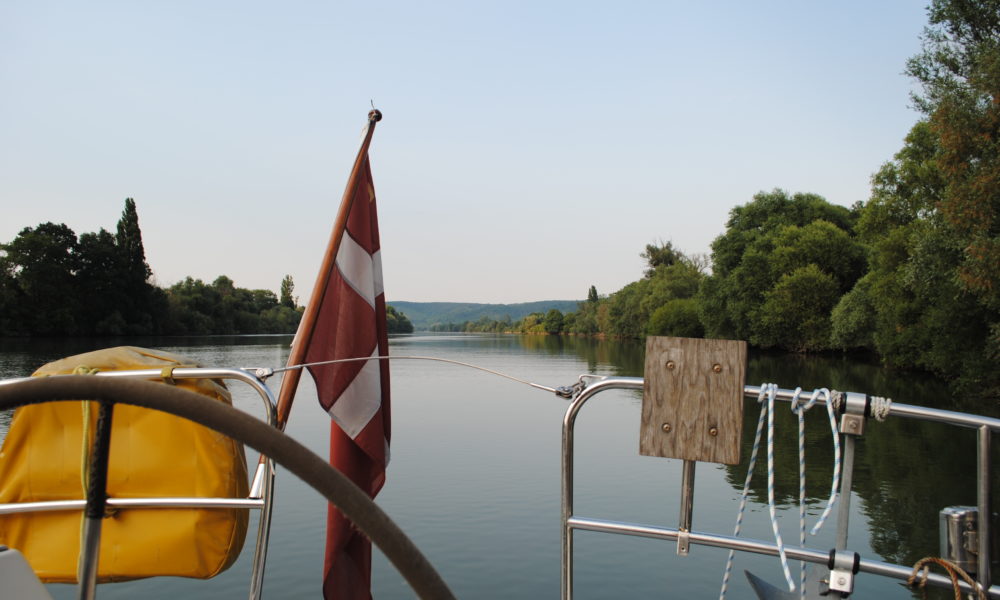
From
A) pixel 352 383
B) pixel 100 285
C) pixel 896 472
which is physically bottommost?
pixel 896 472

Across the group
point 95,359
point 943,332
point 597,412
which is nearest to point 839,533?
point 95,359

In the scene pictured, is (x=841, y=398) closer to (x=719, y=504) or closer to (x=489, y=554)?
(x=489, y=554)

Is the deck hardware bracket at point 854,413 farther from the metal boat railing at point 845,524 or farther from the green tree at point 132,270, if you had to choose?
the green tree at point 132,270

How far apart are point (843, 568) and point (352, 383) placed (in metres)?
2.33

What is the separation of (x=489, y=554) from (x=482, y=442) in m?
6.33

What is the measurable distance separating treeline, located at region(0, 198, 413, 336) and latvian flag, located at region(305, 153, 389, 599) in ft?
211

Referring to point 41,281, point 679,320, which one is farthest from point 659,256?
point 41,281

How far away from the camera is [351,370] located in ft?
12.0

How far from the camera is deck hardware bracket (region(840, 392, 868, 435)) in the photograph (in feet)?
6.61

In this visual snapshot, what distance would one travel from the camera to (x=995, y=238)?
16125mm

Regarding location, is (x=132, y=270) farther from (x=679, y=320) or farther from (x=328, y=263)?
(x=328, y=263)

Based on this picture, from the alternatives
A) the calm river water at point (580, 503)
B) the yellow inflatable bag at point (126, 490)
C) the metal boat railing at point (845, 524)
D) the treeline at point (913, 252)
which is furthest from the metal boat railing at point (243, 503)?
the treeline at point (913, 252)

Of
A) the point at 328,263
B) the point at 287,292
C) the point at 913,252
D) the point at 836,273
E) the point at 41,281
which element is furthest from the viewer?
→ the point at 287,292

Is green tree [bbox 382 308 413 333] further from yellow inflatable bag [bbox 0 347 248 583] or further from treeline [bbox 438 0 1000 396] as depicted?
yellow inflatable bag [bbox 0 347 248 583]
